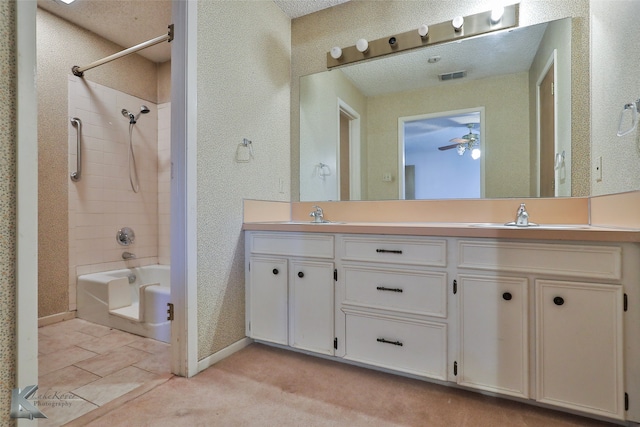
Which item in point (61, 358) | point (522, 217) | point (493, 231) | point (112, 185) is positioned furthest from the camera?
point (112, 185)

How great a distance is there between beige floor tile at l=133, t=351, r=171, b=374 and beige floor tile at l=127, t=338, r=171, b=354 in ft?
0.24

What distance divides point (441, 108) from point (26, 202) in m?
2.11

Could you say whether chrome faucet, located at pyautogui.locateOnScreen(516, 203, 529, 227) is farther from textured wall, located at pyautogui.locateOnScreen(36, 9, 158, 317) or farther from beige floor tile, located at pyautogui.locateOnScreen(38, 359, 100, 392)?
textured wall, located at pyautogui.locateOnScreen(36, 9, 158, 317)

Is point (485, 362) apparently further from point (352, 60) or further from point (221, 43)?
point (221, 43)

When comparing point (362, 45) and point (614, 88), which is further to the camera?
point (362, 45)

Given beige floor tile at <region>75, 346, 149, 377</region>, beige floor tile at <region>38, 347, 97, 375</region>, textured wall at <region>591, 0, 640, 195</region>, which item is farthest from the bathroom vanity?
beige floor tile at <region>38, 347, 97, 375</region>

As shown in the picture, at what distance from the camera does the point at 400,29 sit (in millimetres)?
2189

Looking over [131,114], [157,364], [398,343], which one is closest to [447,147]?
[398,343]

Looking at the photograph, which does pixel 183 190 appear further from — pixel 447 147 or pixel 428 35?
pixel 428 35

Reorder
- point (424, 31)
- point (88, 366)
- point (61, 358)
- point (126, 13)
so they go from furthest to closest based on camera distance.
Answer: point (126, 13)
point (424, 31)
point (61, 358)
point (88, 366)

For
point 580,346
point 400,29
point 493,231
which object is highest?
point 400,29

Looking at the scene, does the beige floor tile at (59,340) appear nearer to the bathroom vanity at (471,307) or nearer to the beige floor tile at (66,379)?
the beige floor tile at (66,379)

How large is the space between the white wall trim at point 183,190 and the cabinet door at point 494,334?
1.34m

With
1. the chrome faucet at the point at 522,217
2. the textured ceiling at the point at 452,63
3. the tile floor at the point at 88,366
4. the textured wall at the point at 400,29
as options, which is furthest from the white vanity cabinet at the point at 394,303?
the textured ceiling at the point at 452,63
